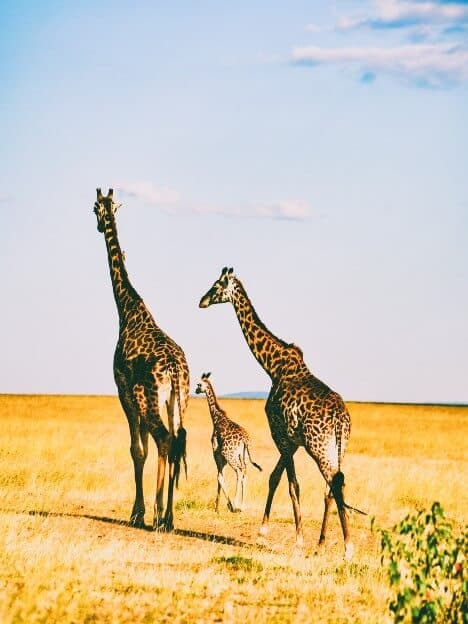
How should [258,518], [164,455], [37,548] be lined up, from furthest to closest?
1. [258,518]
2. [164,455]
3. [37,548]

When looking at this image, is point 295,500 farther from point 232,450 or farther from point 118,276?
point 232,450

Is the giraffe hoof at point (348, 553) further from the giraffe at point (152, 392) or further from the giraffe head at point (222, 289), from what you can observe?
the giraffe head at point (222, 289)

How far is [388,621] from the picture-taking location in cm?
902

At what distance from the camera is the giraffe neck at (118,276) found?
1575cm

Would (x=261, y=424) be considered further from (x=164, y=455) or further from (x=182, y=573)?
(x=182, y=573)

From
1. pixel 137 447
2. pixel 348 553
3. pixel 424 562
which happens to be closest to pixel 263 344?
pixel 137 447

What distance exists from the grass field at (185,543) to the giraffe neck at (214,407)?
143 cm

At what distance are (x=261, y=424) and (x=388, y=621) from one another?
37.1 m

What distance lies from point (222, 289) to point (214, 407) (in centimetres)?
510

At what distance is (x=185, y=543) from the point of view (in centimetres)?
1325

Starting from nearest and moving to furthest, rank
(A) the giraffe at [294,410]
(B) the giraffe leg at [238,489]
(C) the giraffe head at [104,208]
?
(A) the giraffe at [294,410] < (C) the giraffe head at [104,208] < (B) the giraffe leg at [238,489]

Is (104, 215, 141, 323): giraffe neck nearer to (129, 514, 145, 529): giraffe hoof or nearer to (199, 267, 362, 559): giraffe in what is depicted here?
(199, 267, 362, 559): giraffe

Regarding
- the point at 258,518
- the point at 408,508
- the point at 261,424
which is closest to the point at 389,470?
the point at 408,508

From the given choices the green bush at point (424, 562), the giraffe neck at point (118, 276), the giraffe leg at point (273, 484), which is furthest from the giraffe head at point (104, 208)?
the green bush at point (424, 562)
